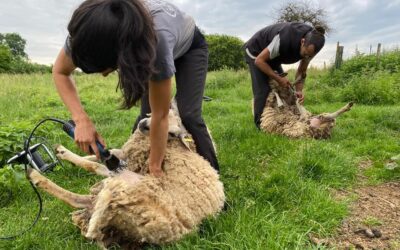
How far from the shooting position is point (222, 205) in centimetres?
290

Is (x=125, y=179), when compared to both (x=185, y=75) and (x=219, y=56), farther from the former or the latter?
(x=219, y=56)

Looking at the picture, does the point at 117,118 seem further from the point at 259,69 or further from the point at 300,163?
the point at 300,163

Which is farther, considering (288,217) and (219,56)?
(219,56)

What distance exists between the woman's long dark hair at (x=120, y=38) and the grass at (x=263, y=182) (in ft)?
3.60

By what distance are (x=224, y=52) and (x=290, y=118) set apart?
54.1 feet

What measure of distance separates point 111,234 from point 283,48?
381 centimetres

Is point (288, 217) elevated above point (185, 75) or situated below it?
below

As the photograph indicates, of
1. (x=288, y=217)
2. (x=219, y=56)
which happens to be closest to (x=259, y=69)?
(x=288, y=217)

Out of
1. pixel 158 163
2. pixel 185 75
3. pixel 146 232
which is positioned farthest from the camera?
pixel 185 75

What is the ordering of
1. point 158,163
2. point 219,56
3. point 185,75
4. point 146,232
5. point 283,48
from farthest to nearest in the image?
point 219,56, point 283,48, point 185,75, point 158,163, point 146,232

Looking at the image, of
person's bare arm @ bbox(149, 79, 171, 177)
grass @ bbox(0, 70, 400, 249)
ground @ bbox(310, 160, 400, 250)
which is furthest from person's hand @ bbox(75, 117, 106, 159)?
ground @ bbox(310, 160, 400, 250)

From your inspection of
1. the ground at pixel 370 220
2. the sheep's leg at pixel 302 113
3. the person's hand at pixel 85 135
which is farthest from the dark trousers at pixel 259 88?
the person's hand at pixel 85 135

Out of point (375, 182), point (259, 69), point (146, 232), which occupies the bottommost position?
point (375, 182)

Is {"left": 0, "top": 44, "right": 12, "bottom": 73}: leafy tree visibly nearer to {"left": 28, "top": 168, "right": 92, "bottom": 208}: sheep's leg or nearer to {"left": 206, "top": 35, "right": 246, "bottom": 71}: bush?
{"left": 206, "top": 35, "right": 246, "bottom": 71}: bush
